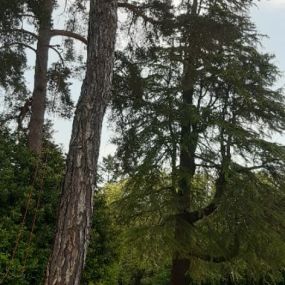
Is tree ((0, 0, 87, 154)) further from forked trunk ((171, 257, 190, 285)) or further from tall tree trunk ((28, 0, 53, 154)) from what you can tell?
forked trunk ((171, 257, 190, 285))

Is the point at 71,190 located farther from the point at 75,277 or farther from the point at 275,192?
the point at 275,192

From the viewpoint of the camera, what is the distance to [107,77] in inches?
298

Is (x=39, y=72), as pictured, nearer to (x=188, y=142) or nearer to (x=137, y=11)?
(x=137, y=11)

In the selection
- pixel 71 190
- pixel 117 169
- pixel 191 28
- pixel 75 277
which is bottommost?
pixel 75 277

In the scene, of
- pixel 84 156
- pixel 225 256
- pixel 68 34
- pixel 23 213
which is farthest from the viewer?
pixel 225 256

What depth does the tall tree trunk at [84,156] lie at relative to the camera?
256 inches

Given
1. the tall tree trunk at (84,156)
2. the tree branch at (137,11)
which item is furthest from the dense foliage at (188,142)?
the tall tree trunk at (84,156)

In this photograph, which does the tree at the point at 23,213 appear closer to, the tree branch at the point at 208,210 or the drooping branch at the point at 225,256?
the tree branch at the point at 208,210

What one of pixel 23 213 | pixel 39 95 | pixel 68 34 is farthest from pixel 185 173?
pixel 23 213

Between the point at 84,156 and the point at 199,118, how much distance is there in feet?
31.3

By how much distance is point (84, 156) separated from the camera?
23.0 ft

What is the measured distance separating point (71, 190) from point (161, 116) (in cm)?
1017

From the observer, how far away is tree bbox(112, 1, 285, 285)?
52.7 feet

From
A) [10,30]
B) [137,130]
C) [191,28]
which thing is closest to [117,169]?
[137,130]
